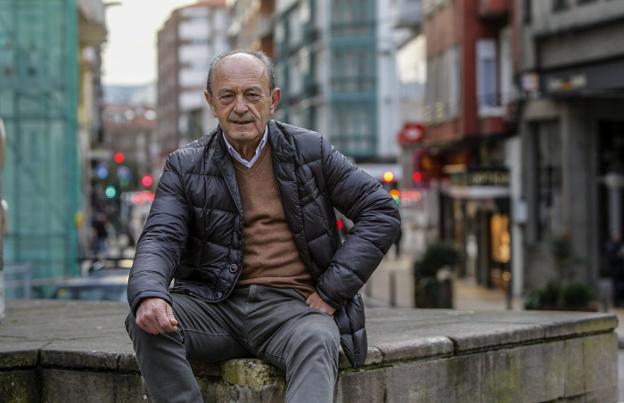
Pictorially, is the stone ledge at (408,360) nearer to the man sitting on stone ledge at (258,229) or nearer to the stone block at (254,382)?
the stone block at (254,382)

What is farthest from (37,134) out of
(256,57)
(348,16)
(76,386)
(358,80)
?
(348,16)

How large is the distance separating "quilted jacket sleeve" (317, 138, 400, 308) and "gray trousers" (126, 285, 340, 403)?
5.9 inches

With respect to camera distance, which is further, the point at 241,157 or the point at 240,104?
the point at 241,157

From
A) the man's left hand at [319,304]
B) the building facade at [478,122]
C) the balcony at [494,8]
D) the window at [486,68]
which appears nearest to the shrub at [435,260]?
the building facade at [478,122]

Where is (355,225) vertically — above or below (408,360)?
above

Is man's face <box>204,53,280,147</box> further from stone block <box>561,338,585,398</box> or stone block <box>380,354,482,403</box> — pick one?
stone block <box>561,338,585,398</box>

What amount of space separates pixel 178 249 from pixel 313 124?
7795 centimetres

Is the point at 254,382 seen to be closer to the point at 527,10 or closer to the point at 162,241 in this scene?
the point at 162,241

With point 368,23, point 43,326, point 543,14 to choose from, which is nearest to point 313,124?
point 368,23

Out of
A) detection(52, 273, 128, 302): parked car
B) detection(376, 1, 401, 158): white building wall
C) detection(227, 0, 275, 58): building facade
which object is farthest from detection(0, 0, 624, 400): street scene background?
detection(227, 0, 275, 58): building facade

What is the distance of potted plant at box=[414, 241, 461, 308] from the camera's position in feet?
88.4

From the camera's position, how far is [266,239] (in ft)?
20.7

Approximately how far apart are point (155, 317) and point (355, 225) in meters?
Result: 1.06

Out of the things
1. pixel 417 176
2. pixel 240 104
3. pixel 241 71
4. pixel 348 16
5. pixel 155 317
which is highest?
pixel 348 16
